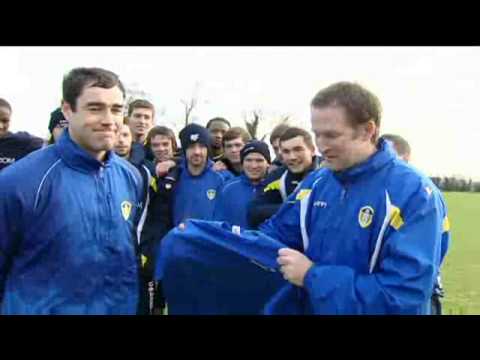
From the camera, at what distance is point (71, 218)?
3.70 meters

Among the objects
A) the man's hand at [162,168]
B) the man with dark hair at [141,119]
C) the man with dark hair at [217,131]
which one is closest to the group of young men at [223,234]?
the man's hand at [162,168]

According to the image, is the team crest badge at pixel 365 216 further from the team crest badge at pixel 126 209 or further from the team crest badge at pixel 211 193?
the team crest badge at pixel 211 193

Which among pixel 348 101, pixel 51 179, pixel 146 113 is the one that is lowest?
pixel 51 179

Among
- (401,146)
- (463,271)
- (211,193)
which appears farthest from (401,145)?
(463,271)

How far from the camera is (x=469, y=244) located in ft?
66.2

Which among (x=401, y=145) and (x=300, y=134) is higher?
(x=300, y=134)

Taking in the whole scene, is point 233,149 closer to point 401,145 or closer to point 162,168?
point 162,168

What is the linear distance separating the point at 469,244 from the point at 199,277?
1772 centimetres

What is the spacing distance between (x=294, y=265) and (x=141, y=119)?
4365mm

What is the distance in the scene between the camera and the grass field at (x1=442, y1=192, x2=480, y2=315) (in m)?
10.1

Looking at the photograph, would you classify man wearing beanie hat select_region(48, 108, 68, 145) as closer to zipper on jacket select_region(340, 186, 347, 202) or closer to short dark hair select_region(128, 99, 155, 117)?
short dark hair select_region(128, 99, 155, 117)

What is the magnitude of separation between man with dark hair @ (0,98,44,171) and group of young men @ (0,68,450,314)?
207 cm
